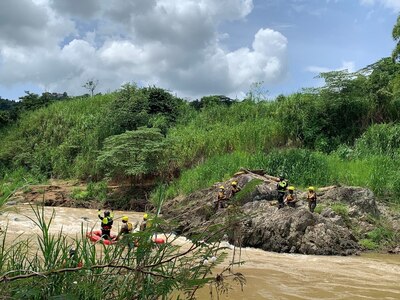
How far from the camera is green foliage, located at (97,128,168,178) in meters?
22.3

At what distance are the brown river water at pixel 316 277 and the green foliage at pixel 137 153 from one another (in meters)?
10.9

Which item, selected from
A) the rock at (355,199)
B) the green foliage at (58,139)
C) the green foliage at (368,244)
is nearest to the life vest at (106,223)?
the green foliage at (368,244)

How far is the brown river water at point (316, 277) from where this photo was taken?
8.09 metres

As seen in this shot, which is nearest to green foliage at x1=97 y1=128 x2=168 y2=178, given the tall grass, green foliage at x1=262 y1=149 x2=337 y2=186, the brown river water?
the tall grass

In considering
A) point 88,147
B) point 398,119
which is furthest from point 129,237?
point 88,147

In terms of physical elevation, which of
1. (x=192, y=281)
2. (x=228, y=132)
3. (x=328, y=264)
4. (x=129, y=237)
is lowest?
(x=328, y=264)

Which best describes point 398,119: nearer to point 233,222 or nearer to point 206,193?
point 206,193

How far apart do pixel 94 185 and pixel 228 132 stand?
7.64 meters

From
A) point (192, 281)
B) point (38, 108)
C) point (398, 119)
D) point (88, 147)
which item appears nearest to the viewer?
point (192, 281)

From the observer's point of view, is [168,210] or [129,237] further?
[168,210]

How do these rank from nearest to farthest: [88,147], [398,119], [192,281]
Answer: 1. [192,281]
2. [398,119]
3. [88,147]

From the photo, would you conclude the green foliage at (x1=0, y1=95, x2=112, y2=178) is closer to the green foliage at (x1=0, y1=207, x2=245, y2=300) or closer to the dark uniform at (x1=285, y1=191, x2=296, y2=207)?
the dark uniform at (x1=285, y1=191, x2=296, y2=207)

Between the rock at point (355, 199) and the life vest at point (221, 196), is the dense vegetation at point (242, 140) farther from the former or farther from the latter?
the life vest at point (221, 196)

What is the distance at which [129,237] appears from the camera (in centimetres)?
265
